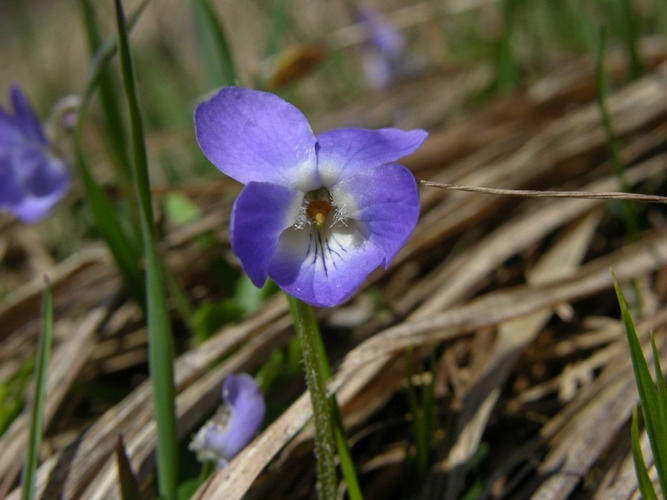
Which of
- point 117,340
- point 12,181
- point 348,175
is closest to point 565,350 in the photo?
point 348,175

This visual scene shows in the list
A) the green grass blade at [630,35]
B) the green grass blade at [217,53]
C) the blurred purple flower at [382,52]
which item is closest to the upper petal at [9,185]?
the green grass blade at [217,53]

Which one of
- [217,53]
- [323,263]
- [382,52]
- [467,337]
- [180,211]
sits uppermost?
[382,52]

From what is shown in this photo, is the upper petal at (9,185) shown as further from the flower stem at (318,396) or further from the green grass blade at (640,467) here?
the green grass blade at (640,467)

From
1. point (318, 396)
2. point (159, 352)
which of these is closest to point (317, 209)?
point (318, 396)

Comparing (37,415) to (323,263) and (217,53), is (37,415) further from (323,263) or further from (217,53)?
(217,53)

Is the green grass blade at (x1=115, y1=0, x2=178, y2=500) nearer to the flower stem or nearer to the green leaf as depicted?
the flower stem

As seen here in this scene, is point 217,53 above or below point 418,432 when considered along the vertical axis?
above
